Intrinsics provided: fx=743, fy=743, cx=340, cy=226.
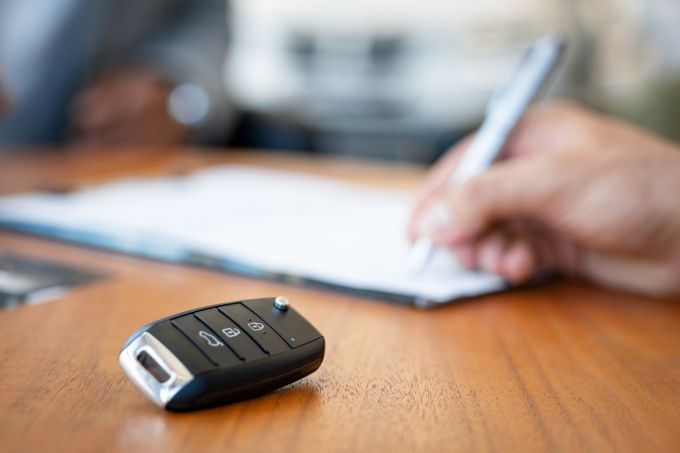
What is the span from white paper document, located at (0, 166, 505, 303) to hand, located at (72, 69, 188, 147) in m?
0.53

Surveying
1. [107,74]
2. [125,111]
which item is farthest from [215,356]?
[107,74]

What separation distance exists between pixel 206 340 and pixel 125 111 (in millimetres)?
1083

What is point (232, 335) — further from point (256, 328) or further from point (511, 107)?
point (511, 107)

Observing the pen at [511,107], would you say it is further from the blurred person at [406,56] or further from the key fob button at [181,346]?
the blurred person at [406,56]

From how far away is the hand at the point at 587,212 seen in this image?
49 centimetres

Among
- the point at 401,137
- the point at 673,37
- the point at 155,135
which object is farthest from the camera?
the point at 401,137

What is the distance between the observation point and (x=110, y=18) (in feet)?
4.69

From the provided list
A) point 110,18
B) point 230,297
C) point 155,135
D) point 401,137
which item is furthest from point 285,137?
point 401,137

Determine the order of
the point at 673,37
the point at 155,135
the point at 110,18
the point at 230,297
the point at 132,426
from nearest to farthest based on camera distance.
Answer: the point at 132,426 → the point at 230,297 → the point at 155,135 → the point at 110,18 → the point at 673,37

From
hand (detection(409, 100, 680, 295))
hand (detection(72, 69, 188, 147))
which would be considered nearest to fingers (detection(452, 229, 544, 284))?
hand (detection(409, 100, 680, 295))

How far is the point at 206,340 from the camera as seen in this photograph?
0.88 feet

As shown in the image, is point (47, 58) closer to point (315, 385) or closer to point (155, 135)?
point (155, 135)

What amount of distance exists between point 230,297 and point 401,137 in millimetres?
3513

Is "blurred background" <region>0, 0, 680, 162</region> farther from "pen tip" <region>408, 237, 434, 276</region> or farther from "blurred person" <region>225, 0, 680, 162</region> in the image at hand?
"pen tip" <region>408, 237, 434, 276</region>
